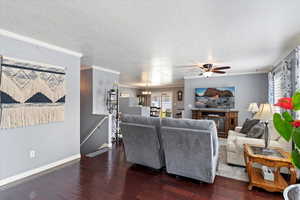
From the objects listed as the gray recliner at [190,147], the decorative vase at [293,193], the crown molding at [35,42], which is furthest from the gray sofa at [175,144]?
the crown molding at [35,42]

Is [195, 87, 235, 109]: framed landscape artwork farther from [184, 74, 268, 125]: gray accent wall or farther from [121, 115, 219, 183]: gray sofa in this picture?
[121, 115, 219, 183]: gray sofa

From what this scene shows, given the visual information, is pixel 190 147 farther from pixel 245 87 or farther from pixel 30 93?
pixel 245 87

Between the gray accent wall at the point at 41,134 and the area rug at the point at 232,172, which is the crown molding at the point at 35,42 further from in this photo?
the area rug at the point at 232,172

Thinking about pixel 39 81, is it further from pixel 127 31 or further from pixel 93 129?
pixel 93 129

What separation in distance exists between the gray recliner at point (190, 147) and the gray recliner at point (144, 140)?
0.21 metres

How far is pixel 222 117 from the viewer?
20.9ft

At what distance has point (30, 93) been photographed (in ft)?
9.47

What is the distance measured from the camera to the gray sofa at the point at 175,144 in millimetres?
2447

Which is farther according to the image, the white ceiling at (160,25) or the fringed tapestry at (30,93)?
the fringed tapestry at (30,93)

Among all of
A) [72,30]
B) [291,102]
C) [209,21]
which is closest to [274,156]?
[291,102]

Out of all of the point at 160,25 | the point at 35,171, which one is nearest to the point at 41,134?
the point at 35,171

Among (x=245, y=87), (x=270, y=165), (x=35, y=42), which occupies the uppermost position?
(x=35, y=42)

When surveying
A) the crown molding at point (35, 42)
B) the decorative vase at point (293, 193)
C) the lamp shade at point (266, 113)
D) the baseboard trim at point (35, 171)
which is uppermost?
the crown molding at point (35, 42)

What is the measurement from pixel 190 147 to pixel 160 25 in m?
2.04
